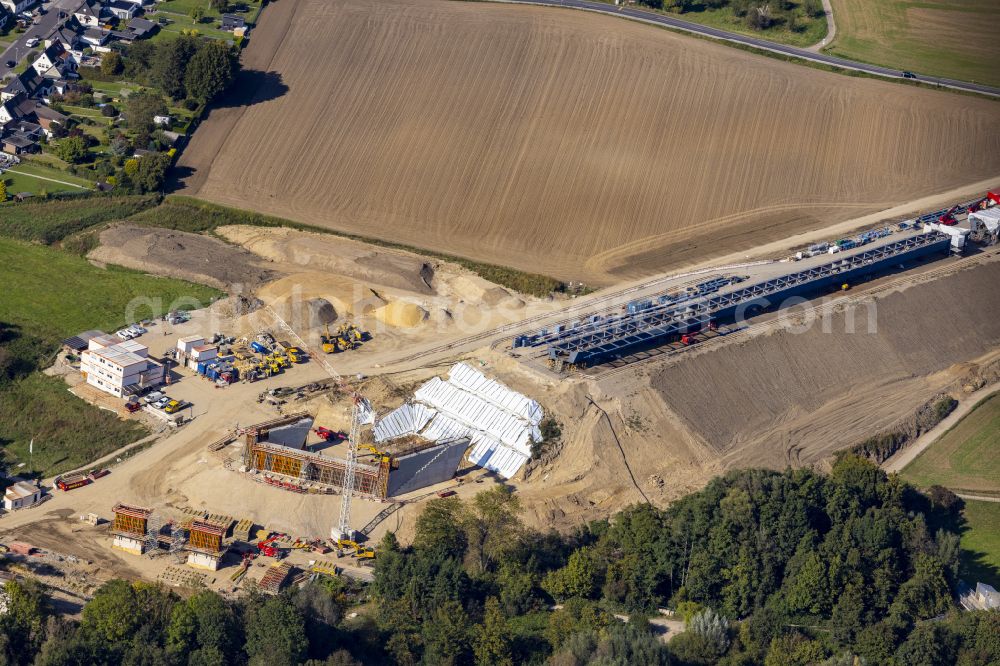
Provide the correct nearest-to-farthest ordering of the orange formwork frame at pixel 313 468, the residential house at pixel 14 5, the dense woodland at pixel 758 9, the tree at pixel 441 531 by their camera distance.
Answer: the tree at pixel 441 531 → the orange formwork frame at pixel 313 468 → the residential house at pixel 14 5 → the dense woodland at pixel 758 9

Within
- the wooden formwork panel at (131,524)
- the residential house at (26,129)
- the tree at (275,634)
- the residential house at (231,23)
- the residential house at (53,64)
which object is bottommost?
the wooden formwork panel at (131,524)

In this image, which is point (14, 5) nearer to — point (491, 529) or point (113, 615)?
point (491, 529)

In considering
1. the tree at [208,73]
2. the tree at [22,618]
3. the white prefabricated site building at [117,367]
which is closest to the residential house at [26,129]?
the tree at [208,73]

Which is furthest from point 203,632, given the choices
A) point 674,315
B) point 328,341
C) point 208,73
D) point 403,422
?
point 208,73

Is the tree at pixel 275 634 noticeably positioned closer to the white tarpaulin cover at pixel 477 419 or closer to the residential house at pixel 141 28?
the white tarpaulin cover at pixel 477 419

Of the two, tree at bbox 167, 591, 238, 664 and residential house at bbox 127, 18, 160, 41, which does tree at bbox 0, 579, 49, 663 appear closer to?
tree at bbox 167, 591, 238, 664

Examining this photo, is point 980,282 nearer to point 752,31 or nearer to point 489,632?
point 752,31

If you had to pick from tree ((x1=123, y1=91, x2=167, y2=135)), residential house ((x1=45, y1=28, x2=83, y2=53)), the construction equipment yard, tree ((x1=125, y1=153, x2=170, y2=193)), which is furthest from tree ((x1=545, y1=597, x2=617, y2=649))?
residential house ((x1=45, y1=28, x2=83, y2=53))
